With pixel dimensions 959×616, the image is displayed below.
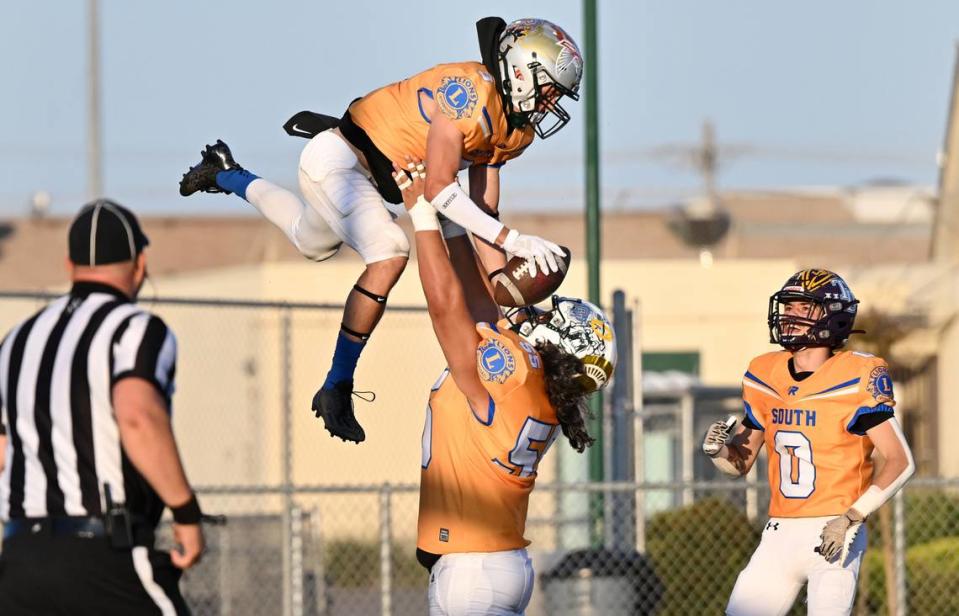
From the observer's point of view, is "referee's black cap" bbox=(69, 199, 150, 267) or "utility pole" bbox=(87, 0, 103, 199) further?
"utility pole" bbox=(87, 0, 103, 199)

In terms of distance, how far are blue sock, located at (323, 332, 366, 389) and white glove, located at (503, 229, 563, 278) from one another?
1.02 m

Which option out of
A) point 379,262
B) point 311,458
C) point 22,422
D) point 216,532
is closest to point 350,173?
point 379,262

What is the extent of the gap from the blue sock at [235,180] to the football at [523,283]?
142 centimetres

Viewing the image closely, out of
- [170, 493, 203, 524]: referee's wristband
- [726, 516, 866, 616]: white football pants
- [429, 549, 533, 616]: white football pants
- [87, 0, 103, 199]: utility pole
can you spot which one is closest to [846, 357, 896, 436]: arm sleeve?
[726, 516, 866, 616]: white football pants

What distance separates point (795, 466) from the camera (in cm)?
743

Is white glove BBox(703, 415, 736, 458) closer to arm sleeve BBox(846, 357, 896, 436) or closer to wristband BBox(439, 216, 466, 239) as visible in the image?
arm sleeve BBox(846, 357, 896, 436)

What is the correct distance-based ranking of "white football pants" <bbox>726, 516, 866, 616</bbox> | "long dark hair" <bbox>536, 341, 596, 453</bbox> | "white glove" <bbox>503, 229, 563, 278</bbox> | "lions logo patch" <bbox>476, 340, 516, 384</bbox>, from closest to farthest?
"lions logo patch" <bbox>476, 340, 516, 384</bbox>
"long dark hair" <bbox>536, 341, 596, 453</bbox>
"white glove" <bbox>503, 229, 563, 278</bbox>
"white football pants" <bbox>726, 516, 866, 616</bbox>

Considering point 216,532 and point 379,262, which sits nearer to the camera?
point 379,262

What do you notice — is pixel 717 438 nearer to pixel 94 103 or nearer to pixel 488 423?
pixel 488 423

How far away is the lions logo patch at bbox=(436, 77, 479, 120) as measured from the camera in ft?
22.3

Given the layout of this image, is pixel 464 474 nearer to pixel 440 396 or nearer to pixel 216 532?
pixel 440 396

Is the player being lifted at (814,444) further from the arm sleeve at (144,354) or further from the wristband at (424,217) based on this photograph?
the arm sleeve at (144,354)

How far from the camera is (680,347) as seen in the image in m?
27.7

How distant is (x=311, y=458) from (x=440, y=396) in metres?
14.7
